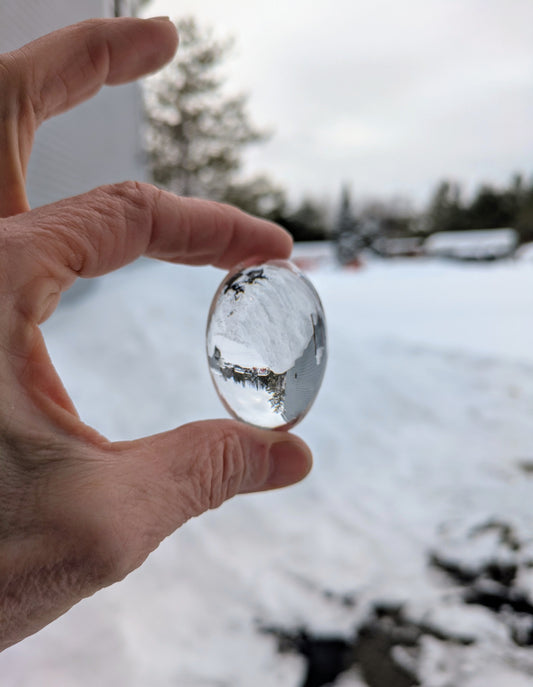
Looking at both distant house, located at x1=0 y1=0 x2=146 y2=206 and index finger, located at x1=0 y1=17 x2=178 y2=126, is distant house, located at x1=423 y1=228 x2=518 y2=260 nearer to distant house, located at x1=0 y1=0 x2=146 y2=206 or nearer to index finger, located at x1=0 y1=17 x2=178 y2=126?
distant house, located at x1=0 y1=0 x2=146 y2=206

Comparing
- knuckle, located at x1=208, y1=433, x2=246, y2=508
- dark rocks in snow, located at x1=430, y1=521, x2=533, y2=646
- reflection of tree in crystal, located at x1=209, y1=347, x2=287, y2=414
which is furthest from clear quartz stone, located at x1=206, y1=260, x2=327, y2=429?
dark rocks in snow, located at x1=430, y1=521, x2=533, y2=646

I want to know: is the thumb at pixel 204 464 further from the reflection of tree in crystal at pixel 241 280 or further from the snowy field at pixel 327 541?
the snowy field at pixel 327 541

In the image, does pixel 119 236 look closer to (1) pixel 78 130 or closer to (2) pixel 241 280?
(2) pixel 241 280

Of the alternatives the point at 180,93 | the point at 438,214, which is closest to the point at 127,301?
the point at 180,93

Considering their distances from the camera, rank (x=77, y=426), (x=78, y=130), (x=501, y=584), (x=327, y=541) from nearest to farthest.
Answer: (x=77, y=426)
(x=501, y=584)
(x=327, y=541)
(x=78, y=130)

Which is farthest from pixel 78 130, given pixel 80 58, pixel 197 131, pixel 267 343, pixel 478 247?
pixel 478 247

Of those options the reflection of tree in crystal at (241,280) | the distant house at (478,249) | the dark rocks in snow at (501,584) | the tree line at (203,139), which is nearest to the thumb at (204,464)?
the reflection of tree in crystal at (241,280)
